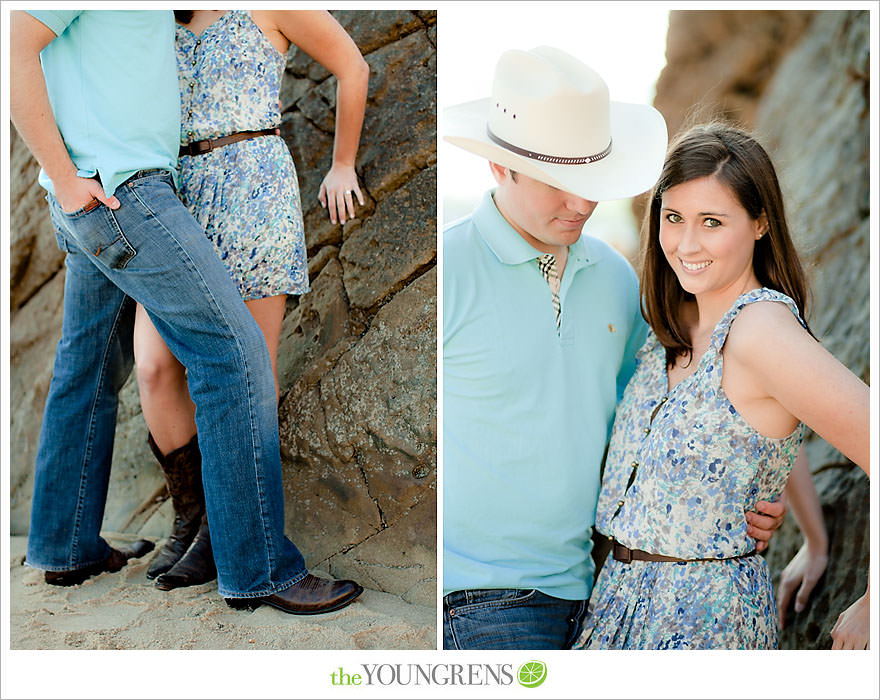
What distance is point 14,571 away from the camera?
2.93 metres

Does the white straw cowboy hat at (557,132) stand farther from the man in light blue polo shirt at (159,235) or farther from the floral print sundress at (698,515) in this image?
the man in light blue polo shirt at (159,235)

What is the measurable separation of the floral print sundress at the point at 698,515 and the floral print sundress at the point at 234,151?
4.16ft

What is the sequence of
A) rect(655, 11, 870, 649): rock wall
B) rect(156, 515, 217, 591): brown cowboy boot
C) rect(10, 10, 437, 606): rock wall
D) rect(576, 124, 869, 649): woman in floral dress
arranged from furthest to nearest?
rect(655, 11, 870, 649): rock wall, rect(10, 10, 437, 606): rock wall, rect(156, 515, 217, 591): brown cowboy boot, rect(576, 124, 869, 649): woman in floral dress

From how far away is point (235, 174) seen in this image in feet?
8.37

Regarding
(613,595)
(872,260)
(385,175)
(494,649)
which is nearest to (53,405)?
(385,175)

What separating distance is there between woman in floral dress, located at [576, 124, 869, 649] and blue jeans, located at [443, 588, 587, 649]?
4.0 inches

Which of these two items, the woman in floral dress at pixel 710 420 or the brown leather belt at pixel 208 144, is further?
the brown leather belt at pixel 208 144

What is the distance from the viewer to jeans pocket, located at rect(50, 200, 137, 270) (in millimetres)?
2324

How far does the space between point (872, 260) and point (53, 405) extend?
2.59 meters

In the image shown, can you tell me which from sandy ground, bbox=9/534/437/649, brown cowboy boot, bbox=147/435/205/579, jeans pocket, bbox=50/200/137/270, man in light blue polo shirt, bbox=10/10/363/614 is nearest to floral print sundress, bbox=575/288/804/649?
sandy ground, bbox=9/534/437/649

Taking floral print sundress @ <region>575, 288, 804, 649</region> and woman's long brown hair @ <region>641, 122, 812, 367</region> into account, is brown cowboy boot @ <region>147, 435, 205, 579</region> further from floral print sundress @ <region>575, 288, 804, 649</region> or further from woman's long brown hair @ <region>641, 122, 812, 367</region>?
woman's long brown hair @ <region>641, 122, 812, 367</region>

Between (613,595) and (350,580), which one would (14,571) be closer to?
(350,580)

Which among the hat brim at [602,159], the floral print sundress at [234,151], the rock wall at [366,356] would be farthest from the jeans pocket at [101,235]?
the hat brim at [602,159]

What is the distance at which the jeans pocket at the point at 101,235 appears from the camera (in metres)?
2.32
